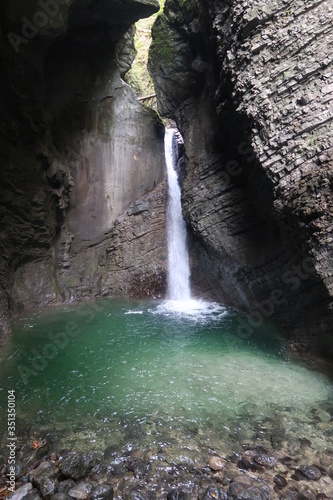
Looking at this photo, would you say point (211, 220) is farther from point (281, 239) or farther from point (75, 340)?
point (75, 340)

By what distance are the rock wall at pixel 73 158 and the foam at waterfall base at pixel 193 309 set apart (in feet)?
4.11

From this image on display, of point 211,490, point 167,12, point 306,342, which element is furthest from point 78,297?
point 167,12

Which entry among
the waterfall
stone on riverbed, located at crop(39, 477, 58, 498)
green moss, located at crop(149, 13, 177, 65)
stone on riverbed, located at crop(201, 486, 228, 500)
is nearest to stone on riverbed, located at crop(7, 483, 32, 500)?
stone on riverbed, located at crop(39, 477, 58, 498)

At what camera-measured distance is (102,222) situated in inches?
468

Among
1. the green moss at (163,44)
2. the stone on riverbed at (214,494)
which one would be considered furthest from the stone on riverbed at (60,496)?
the green moss at (163,44)

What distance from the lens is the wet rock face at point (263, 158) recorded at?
4914 mm

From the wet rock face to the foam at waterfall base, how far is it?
520mm

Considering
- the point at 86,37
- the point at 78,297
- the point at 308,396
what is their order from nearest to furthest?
the point at 308,396 → the point at 86,37 → the point at 78,297

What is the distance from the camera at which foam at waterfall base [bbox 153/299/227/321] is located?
28.9 feet

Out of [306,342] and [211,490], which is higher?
[306,342]

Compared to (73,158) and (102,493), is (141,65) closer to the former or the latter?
(73,158)

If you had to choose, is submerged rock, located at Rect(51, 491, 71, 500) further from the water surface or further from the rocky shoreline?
the water surface

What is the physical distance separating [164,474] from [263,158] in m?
5.09

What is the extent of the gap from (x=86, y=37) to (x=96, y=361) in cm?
1030
